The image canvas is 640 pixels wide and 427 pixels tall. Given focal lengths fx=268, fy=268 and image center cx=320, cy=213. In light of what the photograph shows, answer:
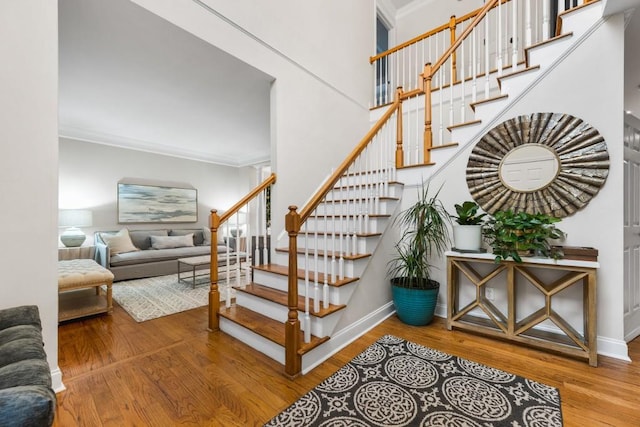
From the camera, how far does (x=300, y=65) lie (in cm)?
318

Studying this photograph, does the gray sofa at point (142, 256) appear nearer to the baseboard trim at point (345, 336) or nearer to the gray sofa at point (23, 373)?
the baseboard trim at point (345, 336)

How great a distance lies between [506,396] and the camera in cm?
155

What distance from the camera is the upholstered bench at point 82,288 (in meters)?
2.69

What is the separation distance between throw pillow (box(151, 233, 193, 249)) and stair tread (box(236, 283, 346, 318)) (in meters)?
3.39

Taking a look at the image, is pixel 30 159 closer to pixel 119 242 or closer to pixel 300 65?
pixel 300 65

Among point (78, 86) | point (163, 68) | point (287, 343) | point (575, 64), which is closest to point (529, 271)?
point (575, 64)

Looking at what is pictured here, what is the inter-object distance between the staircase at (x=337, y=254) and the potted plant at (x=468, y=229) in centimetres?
58

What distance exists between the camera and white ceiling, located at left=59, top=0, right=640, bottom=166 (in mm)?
2150

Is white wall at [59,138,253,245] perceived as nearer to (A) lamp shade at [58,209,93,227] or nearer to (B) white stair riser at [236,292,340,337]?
(A) lamp shade at [58,209,93,227]

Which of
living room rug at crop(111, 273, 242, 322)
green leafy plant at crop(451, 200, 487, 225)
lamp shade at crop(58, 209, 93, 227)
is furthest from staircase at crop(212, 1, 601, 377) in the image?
lamp shade at crop(58, 209, 93, 227)

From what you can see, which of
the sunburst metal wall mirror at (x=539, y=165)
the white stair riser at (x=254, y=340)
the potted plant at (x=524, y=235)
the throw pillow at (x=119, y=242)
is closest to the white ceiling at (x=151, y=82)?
the sunburst metal wall mirror at (x=539, y=165)

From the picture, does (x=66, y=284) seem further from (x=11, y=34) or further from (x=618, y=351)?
(x=618, y=351)

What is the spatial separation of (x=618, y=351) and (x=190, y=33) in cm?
411

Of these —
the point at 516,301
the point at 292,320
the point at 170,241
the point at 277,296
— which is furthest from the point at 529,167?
the point at 170,241
